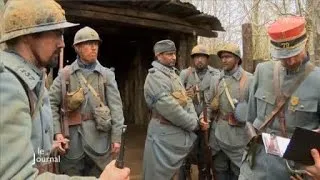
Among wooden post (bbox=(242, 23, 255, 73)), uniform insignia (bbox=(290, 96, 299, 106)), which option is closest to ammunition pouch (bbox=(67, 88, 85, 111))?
uniform insignia (bbox=(290, 96, 299, 106))

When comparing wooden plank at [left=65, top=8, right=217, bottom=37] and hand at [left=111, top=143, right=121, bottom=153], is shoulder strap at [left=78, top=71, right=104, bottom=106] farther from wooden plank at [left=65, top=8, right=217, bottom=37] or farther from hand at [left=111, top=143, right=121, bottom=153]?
wooden plank at [left=65, top=8, right=217, bottom=37]

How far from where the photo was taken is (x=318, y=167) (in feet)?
11.0

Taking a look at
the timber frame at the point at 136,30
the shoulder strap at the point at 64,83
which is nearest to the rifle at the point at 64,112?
the shoulder strap at the point at 64,83

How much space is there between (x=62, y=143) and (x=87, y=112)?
51 cm

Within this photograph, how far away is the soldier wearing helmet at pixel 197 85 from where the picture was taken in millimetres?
7504

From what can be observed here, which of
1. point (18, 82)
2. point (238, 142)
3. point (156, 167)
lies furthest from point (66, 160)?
point (18, 82)

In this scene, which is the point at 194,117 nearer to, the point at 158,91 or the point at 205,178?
the point at 158,91

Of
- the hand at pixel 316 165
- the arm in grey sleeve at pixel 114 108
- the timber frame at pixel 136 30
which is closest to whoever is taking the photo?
the hand at pixel 316 165

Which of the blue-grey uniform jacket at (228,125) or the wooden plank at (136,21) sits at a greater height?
the wooden plank at (136,21)

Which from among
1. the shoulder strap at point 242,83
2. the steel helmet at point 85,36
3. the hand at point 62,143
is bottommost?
the hand at point 62,143

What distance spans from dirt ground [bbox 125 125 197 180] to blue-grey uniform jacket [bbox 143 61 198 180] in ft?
6.44

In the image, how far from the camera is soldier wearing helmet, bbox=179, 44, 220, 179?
7.50 m

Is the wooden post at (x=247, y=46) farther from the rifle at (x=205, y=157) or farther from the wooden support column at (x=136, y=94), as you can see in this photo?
the wooden support column at (x=136, y=94)

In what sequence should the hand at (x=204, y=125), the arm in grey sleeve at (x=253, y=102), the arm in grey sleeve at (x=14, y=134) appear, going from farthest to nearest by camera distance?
the hand at (x=204, y=125) → the arm in grey sleeve at (x=253, y=102) → the arm in grey sleeve at (x=14, y=134)
